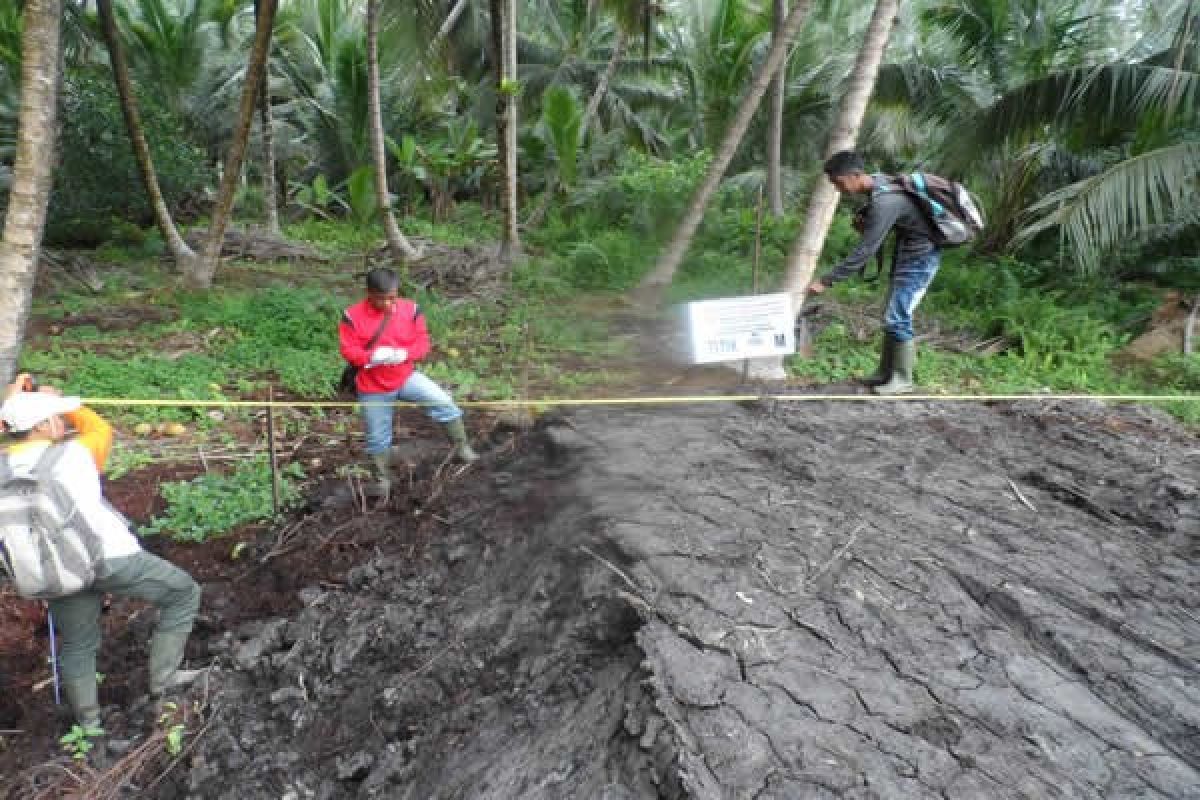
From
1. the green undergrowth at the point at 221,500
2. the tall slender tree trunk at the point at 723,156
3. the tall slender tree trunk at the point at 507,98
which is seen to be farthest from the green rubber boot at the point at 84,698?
the tall slender tree trunk at the point at 507,98

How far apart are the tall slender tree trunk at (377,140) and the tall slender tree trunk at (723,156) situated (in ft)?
12.5

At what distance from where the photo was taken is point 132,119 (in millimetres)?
8039

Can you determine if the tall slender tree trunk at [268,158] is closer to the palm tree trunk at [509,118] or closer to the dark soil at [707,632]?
the palm tree trunk at [509,118]

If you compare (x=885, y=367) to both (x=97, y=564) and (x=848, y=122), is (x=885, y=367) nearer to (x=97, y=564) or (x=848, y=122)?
(x=848, y=122)

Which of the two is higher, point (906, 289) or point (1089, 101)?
point (1089, 101)

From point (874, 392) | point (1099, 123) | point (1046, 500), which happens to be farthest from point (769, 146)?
point (1046, 500)

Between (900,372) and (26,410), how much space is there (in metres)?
5.07

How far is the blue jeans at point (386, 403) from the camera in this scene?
13.2 feet

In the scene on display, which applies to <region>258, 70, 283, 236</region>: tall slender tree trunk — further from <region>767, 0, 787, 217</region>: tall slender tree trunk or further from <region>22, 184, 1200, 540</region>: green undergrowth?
A: <region>767, 0, 787, 217</region>: tall slender tree trunk

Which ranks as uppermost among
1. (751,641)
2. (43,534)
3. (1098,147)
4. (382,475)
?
(1098,147)

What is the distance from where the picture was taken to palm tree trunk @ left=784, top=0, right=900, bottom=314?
534cm

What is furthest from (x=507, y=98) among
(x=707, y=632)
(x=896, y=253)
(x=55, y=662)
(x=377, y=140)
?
(x=707, y=632)

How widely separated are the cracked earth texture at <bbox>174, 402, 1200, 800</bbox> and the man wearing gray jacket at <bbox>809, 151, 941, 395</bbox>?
1126 mm

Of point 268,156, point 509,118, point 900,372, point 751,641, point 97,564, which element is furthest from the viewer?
point 268,156
